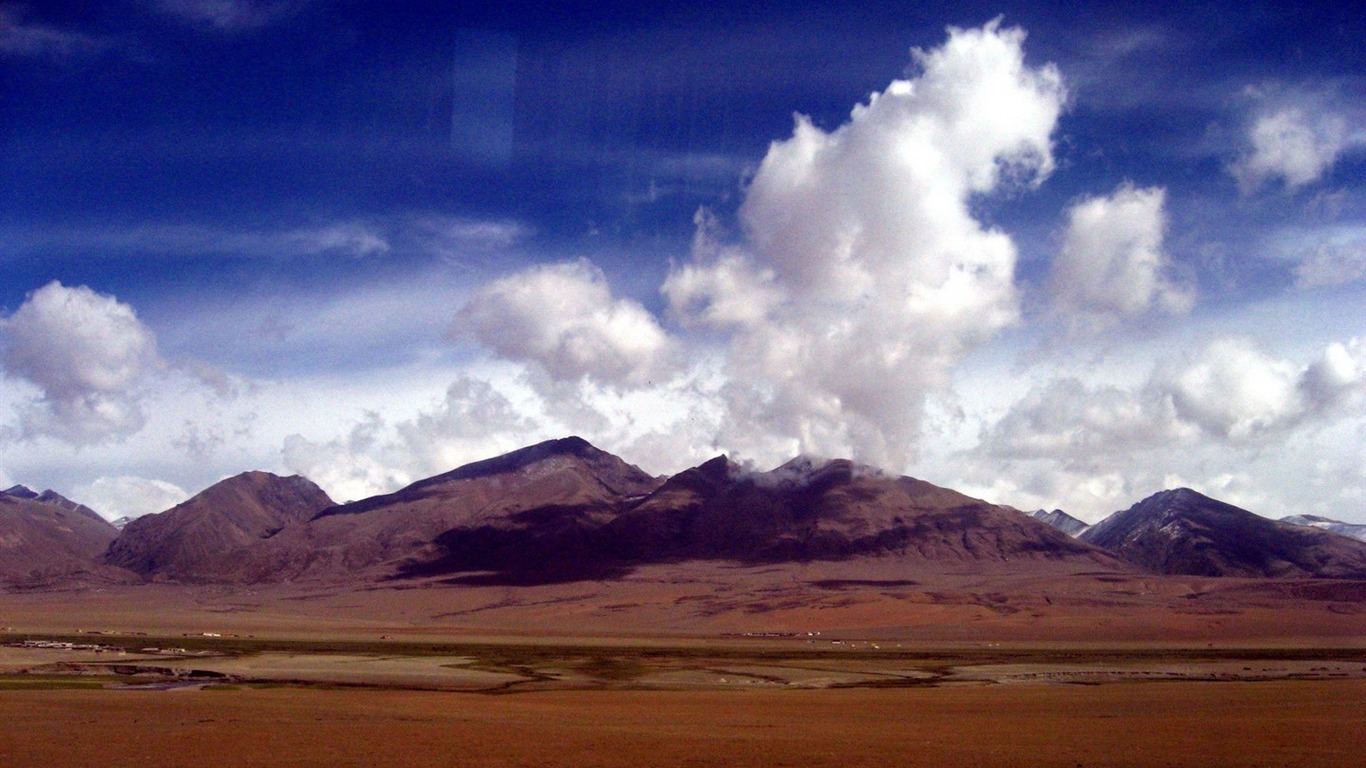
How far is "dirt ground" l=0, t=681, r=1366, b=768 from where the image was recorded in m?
32.8

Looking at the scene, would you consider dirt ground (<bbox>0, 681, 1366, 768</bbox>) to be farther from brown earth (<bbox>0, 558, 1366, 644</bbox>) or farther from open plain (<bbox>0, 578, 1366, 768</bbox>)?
brown earth (<bbox>0, 558, 1366, 644</bbox>)

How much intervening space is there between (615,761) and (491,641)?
9640 centimetres

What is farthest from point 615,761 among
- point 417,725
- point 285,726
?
point 285,726

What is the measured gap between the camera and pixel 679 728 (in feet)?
135

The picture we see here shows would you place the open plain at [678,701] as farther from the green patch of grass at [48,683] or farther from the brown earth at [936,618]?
the brown earth at [936,618]

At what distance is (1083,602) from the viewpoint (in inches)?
6777

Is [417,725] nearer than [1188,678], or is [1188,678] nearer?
[417,725]

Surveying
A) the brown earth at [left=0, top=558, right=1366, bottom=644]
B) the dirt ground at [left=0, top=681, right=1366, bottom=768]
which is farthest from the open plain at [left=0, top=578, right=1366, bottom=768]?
the brown earth at [left=0, top=558, right=1366, bottom=644]

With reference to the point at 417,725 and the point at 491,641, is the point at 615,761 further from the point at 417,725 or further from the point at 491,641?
the point at 491,641

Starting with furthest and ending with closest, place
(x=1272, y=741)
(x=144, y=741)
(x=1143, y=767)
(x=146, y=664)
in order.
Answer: (x=146, y=664) < (x=1272, y=741) < (x=144, y=741) < (x=1143, y=767)

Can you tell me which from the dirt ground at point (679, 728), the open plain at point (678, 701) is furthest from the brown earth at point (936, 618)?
the dirt ground at point (679, 728)

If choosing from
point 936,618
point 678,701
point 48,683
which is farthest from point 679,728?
point 936,618

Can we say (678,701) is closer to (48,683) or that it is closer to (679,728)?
(679,728)

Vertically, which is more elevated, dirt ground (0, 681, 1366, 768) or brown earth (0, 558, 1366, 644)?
dirt ground (0, 681, 1366, 768)
